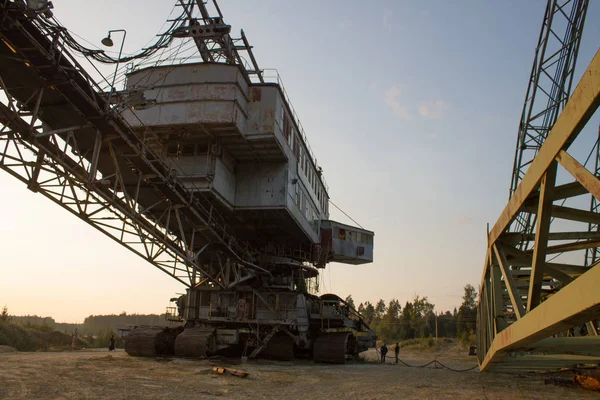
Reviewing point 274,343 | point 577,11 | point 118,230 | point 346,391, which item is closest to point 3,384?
point 118,230

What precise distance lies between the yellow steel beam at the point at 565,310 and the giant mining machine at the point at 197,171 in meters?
10.9

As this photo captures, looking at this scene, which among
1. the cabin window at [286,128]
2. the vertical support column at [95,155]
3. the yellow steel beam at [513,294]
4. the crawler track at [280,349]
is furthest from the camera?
the crawler track at [280,349]

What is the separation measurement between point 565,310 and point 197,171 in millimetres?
15652

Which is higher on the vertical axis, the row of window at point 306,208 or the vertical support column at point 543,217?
the row of window at point 306,208

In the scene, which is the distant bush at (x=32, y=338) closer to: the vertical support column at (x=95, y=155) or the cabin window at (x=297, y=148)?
the cabin window at (x=297, y=148)

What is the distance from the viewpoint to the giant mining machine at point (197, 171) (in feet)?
38.5

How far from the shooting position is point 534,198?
6.73 meters

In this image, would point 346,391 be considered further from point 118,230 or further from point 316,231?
point 316,231

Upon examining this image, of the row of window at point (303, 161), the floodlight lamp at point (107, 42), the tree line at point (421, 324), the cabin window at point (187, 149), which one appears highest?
the row of window at point (303, 161)

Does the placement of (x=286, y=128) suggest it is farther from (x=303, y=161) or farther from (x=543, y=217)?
(x=543, y=217)

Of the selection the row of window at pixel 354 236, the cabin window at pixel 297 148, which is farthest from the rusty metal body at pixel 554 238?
the row of window at pixel 354 236

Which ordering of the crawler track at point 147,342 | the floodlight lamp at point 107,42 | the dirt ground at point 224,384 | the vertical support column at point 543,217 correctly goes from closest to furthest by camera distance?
the vertical support column at point 543,217 → the dirt ground at point 224,384 → the floodlight lamp at point 107,42 → the crawler track at point 147,342

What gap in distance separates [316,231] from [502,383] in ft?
49.8

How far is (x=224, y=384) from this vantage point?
13195 mm
